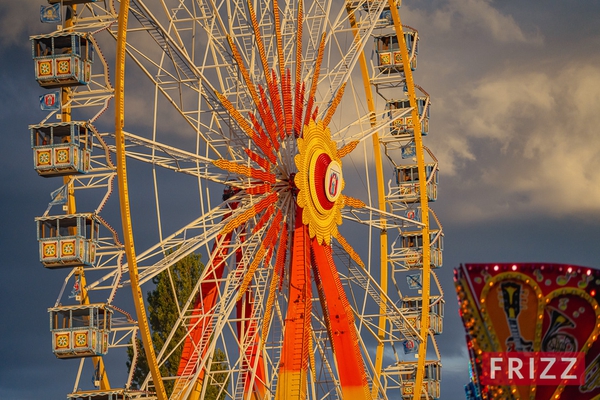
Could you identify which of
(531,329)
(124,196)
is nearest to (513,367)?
(531,329)

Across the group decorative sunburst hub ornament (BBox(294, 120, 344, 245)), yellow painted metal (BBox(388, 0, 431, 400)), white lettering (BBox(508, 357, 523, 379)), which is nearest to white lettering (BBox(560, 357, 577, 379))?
white lettering (BBox(508, 357, 523, 379))

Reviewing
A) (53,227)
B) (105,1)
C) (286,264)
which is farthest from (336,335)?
(105,1)

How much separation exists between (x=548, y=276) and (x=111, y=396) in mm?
9662

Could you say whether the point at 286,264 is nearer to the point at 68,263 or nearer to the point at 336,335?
the point at 336,335

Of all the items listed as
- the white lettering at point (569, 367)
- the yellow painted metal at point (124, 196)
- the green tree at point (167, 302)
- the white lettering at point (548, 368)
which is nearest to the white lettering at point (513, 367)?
the white lettering at point (548, 368)

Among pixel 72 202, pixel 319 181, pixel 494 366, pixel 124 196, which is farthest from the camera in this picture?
A: pixel 319 181

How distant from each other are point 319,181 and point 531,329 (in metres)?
9.96

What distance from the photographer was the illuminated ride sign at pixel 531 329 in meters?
21.8

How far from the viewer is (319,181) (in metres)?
31.2

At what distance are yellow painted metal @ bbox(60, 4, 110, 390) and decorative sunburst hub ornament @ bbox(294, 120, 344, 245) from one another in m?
4.67

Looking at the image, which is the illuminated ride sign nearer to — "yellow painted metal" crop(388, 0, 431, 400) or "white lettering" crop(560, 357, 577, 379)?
"white lettering" crop(560, 357, 577, 379)

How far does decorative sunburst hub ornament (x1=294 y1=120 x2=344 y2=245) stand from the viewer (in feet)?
100

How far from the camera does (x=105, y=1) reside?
30109mm

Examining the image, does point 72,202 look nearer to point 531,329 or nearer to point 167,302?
point 531,329
